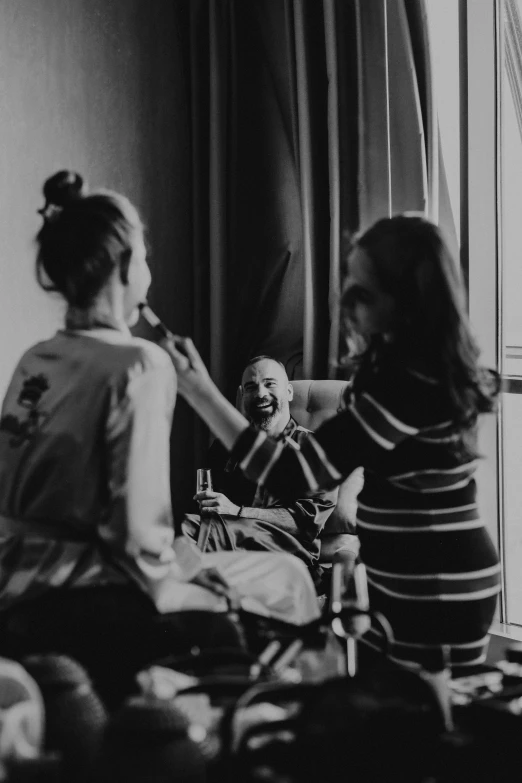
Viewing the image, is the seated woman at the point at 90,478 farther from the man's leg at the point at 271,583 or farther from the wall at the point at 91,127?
the wall at the point at 91,127

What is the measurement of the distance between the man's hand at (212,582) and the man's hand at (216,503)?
1.12 m

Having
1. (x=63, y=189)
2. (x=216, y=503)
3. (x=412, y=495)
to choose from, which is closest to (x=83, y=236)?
(x=63, y=189)

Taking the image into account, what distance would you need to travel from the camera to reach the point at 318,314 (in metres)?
3.33

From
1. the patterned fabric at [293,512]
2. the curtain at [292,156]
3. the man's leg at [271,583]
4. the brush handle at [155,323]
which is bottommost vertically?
the patterned fabric at [293,512]

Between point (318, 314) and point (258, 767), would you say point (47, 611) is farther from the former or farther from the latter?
point (318, 314)

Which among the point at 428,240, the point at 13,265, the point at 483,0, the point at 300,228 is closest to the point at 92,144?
the point at 13,265

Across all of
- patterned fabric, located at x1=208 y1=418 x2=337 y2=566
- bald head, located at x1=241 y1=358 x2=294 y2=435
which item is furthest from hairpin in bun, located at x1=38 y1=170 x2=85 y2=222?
bald head, located at x1=241 y1=358 x2=294 y2=435

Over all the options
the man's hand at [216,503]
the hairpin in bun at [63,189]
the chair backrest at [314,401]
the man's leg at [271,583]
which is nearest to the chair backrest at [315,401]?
the chair backrest at [314,401]

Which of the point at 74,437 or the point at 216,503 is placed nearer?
the point at 74,437

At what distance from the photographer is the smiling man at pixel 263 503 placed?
2.66 m

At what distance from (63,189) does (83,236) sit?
0.28 feet

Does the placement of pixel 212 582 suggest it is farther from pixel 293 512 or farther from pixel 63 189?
pixel 293 512

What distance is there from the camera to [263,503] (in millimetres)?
2924

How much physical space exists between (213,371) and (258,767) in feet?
9.62
